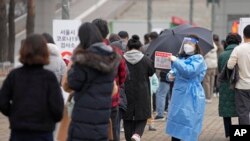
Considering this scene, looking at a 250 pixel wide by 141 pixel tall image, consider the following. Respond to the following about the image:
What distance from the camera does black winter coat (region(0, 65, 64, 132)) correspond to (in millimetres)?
6500

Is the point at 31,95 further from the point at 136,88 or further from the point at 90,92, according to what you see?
the point at 136,88

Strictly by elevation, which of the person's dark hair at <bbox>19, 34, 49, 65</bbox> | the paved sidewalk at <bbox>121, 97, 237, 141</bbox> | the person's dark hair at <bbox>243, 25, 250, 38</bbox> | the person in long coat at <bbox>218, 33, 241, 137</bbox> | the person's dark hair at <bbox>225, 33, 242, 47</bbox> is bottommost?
the paved sidewalk at <bbox>121, 97, 237, 141</bbox>

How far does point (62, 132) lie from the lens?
8.78 metres


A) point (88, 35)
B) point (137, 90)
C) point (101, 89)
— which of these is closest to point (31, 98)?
point (101, 89)

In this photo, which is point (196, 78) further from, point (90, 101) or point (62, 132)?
point (90, 101)

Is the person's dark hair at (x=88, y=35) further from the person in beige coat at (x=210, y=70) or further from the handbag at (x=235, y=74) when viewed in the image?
the person in beige coat at (x=210, y=70)

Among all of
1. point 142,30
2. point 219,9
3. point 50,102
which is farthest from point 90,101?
point 219,9

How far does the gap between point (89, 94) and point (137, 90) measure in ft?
12.9

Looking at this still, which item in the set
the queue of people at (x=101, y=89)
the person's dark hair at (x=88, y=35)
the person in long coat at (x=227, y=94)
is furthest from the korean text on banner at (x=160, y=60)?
the person's dark hair at (x=88, y=35)

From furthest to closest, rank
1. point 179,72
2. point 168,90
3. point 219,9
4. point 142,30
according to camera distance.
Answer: point 219,9 < point 142,30 < point 168,90 < point 179,72

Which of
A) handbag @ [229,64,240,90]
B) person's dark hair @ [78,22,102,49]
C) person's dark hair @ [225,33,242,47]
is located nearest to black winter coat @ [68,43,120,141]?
person's dark hair @ [78,22,102,49]

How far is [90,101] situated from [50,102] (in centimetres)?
57

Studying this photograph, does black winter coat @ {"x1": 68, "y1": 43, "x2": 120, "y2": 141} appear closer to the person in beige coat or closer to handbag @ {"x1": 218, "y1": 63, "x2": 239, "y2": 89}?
handbag @ {"x1": 218, "y1": 63, "x2": 239, "y2": 89}

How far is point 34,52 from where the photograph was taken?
255 inches
